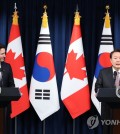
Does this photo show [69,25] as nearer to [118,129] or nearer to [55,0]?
[55,0]

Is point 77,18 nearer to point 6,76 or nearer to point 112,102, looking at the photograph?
point 6,76

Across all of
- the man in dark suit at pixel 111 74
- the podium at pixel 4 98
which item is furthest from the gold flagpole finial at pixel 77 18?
the podium at pixel 4 98

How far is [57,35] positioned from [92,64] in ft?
2.36

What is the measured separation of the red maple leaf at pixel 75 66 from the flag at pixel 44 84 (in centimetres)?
24

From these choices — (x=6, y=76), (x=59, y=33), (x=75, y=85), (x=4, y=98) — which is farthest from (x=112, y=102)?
(x=59, y=33)

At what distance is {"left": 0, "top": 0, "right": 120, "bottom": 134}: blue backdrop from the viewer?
5.10 metres

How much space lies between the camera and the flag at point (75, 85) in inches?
188

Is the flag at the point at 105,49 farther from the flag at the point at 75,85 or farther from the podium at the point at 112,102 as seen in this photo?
the podium at the point at 112,102

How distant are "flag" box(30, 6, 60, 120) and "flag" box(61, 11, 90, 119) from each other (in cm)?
16

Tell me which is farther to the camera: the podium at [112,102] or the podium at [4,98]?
the podium at [4,98]

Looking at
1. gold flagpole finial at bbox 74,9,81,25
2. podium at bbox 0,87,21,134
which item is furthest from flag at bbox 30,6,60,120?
podium at bbox 0,87,21,134

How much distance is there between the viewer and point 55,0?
5.19 m

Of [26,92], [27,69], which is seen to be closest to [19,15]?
[27,69]

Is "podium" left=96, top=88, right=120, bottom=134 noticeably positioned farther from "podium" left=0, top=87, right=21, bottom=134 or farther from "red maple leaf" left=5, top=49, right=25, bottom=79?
"red maple leaf" left=5, top=49, right=25, bottom=79
